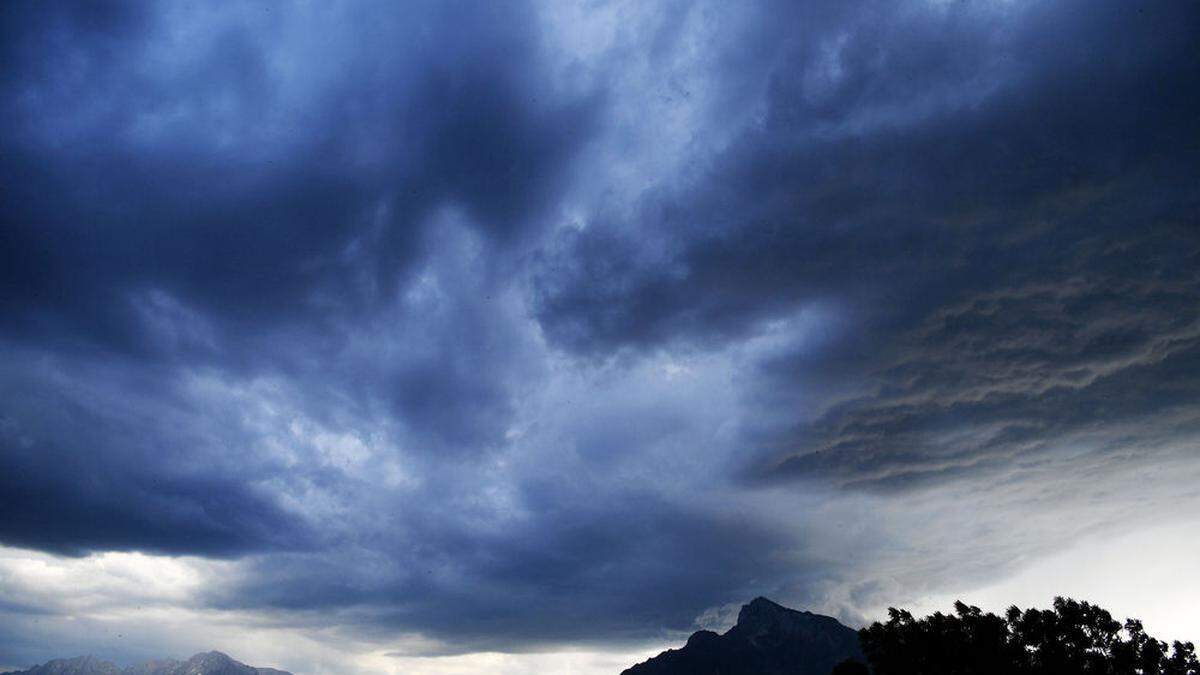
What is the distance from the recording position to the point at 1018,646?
67.4 m

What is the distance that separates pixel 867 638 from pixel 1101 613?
24.3 m

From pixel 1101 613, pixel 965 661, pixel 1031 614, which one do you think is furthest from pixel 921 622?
pixel 1101 613

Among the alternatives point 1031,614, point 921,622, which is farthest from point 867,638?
point 1031,614

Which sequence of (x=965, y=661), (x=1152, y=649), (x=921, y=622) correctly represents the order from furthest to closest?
(x=921, y=622), (x=965, y=661), (x=1152, y=649)

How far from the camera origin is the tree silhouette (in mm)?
60344

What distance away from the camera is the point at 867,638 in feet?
245

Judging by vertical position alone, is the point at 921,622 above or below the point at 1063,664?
above

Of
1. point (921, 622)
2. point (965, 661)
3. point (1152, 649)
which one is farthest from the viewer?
point (921, 622)

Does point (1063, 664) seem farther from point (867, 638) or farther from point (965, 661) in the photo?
point (867, 638)

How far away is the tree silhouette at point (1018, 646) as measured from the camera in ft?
198

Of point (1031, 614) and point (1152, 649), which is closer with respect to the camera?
point (1152, 649)

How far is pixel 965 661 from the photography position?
221 feet

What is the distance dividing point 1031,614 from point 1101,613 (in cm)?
695

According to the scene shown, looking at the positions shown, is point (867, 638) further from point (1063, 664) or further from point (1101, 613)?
point (1101, 613)
